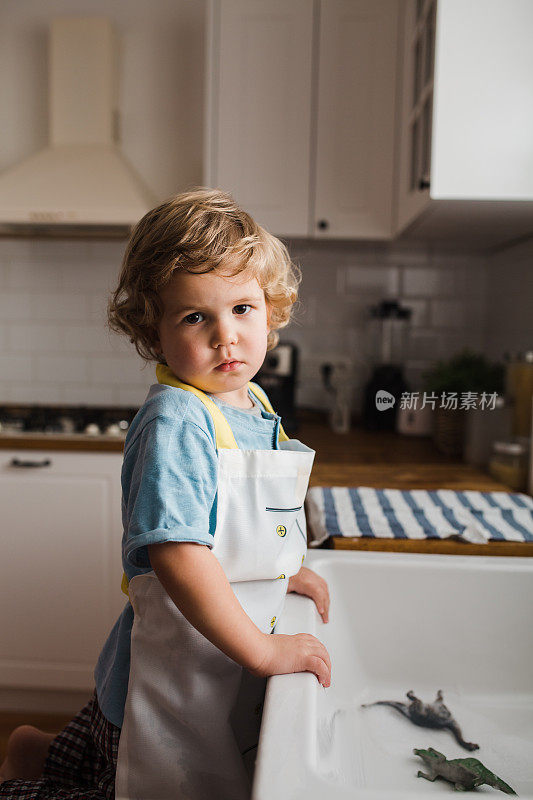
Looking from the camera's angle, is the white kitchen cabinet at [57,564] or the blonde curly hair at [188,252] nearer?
the blonde curly hair at [188,252]

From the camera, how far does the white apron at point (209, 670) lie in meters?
0.64

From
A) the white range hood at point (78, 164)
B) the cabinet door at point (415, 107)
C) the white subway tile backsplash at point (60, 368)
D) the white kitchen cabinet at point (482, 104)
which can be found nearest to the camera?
the white kitchen cabinet at point (482, 104)

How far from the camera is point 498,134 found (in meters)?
1.33

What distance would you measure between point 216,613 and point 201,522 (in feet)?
0.27

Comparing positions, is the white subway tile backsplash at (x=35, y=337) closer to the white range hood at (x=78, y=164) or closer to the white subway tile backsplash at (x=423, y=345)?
the white range hood at (x=78, y=164)

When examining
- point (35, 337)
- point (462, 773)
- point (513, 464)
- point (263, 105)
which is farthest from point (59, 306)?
point (462, 773)

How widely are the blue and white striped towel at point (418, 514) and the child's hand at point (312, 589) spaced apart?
0.55 feet

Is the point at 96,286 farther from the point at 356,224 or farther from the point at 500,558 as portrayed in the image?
the point at 500,558

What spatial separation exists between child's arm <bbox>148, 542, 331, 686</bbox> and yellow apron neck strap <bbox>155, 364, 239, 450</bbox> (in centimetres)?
12

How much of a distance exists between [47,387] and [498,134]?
1.65 m

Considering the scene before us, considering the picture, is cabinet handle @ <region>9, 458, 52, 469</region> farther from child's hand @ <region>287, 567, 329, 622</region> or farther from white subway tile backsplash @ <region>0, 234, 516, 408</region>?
child's hand @ <region>287, 567, 329, 622</region>

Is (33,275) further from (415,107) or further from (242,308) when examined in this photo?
(242,308)

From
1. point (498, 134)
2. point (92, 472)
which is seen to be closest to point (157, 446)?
point (498, 134)

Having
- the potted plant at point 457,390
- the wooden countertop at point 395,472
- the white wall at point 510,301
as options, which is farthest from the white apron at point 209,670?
the white wall at point 510,301
